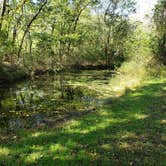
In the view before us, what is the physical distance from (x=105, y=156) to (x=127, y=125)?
352 cm

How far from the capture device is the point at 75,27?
53.8 m

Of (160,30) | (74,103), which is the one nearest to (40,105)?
(74,103)

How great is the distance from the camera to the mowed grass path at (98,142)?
920 centimetres

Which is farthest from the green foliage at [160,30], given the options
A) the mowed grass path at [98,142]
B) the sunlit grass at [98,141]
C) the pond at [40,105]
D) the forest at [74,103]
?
the mowed grass path at [98,142]

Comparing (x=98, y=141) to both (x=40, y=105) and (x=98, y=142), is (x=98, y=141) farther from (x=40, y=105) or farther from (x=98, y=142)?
(x=40, y=105)

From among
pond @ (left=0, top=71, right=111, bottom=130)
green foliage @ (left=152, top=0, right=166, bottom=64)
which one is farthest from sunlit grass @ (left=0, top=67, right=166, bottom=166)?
green foliage @ (left=152, top=0, right=166, bottom=64)

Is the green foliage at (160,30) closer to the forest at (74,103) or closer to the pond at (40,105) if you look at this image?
the forest at (74,103)

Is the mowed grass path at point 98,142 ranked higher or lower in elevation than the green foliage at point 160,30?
lower

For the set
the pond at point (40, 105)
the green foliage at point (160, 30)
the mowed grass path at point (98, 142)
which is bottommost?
the pond at point (40, 105)

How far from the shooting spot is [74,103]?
19078 mm

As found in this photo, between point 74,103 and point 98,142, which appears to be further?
point 74,103

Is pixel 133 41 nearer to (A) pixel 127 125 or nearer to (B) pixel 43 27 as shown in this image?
(B) pixel 43 27

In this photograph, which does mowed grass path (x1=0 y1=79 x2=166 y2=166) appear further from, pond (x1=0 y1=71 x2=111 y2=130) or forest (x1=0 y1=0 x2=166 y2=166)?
pond (x1=0 y1=71 x2=111 y2=130)

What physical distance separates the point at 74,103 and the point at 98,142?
333 inches
